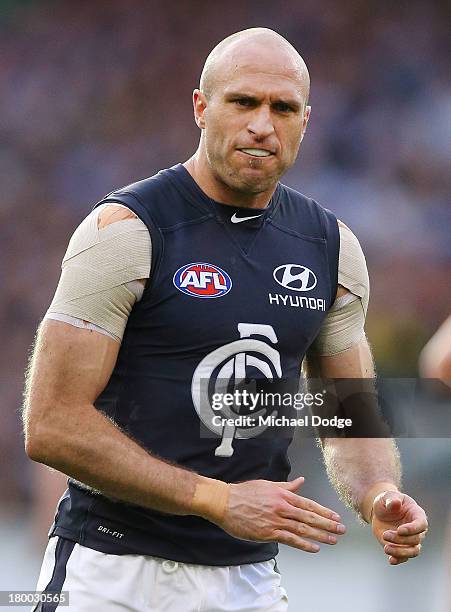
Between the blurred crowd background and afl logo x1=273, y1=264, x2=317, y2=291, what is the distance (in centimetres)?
555

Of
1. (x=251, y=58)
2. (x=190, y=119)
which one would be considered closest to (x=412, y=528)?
(x=251, y=58)

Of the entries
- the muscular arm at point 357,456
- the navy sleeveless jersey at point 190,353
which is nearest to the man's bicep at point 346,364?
the muscular arm at point 357,456

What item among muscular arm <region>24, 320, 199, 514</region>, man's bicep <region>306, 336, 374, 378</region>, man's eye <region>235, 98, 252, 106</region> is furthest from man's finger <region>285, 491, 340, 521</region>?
man's eye <region>235, 98, 252, 106</region>

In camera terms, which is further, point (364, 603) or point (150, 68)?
point (150, 68)

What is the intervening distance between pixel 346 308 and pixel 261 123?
69 centimetres

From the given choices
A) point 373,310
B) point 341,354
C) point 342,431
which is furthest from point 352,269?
point 373,310

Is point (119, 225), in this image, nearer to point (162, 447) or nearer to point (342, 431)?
point (162, 447)

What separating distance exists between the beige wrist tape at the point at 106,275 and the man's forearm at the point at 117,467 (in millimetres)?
262

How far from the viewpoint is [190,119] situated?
973 cm

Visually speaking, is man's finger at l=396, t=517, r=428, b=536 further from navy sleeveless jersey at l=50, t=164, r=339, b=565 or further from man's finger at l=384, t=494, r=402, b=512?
navy sleeveless jersey at l=50, t=164, r=339, b=565

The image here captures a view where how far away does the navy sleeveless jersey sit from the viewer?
3.16 m

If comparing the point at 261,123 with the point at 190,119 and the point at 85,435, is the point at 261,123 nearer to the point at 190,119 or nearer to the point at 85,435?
the point at 85,435

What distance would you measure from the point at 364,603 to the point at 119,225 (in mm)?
3950

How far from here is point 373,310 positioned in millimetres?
8820
